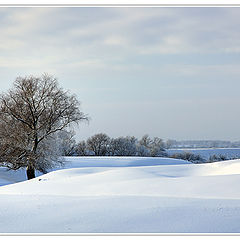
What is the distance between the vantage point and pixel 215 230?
6738mm

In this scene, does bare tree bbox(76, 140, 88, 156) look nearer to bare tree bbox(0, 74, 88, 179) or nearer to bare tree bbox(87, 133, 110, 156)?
bare tree bbox(87, 133, 110, 156)

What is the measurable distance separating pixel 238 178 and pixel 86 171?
28.7 feet

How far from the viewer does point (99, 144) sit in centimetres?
7119

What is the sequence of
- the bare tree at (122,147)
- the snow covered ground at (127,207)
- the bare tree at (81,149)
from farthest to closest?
the bare tree at (122,147)
the bare tree at (81,149)
the snow covered ground at (127,207)

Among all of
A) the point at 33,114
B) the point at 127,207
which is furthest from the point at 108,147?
the point at 127,207

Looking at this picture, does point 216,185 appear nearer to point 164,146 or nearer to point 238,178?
point 238,178

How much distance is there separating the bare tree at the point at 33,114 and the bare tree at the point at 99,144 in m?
44.6

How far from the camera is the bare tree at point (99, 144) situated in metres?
70.2

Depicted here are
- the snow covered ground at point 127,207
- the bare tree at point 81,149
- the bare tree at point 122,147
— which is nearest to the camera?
the snow covered ground at point 127,207

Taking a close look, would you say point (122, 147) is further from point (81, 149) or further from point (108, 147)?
point (81, 149)

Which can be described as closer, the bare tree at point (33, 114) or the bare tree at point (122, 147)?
the bare tree at point (33, 114)

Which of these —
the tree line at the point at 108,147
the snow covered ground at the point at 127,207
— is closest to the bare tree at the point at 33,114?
the snow covered ground at the point at 127,207

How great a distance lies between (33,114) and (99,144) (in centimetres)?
4636

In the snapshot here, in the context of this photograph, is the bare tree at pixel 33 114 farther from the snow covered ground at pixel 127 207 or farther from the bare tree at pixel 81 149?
the bare tree at pixel 81 149
